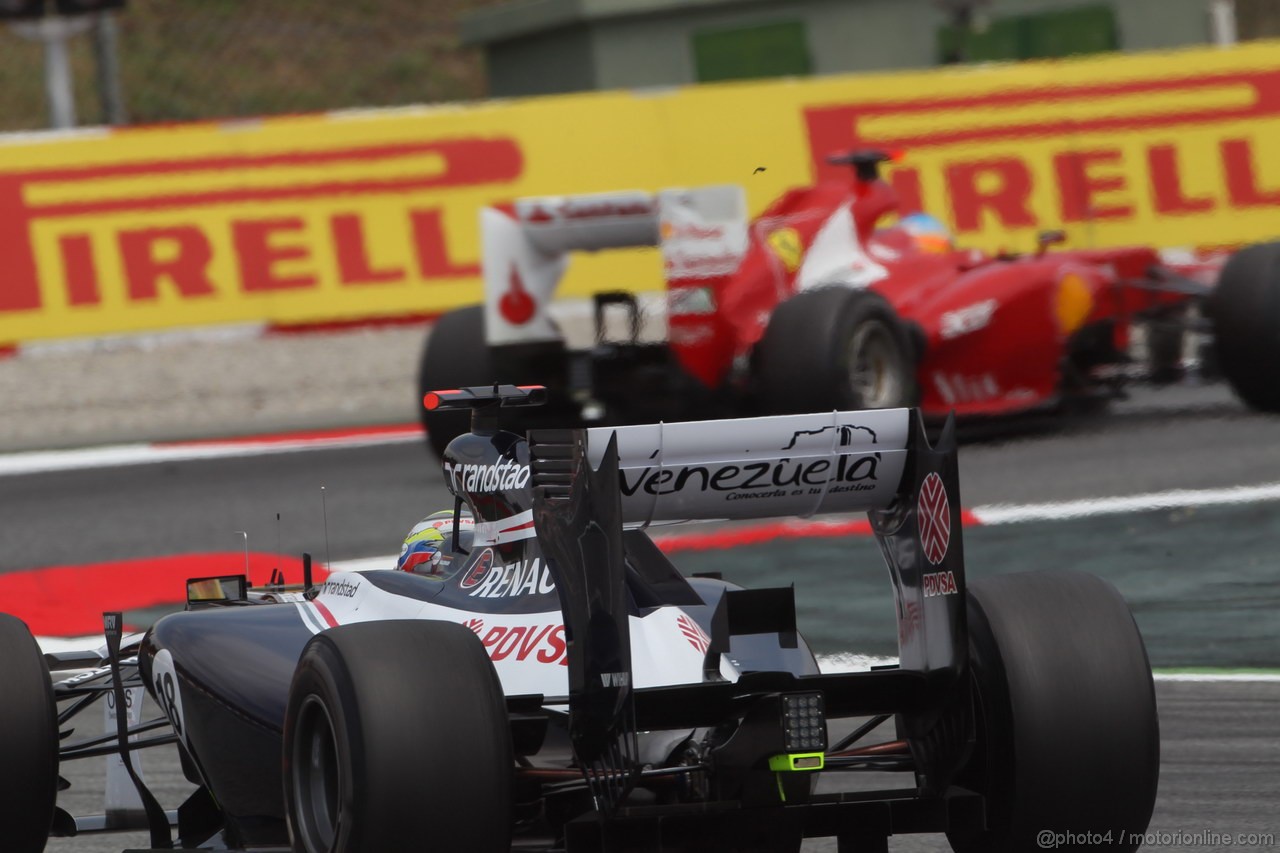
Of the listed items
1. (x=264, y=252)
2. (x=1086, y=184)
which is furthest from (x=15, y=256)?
(x=1086, y=184)

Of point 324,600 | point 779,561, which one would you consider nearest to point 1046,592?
point 324,600

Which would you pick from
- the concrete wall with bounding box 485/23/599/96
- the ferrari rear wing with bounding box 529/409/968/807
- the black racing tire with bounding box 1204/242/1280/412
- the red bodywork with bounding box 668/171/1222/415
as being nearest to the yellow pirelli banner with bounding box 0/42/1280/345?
the red bodywork with bounding box 668/171/1222/415

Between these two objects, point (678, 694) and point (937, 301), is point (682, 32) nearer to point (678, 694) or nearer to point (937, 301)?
point (937, 301)

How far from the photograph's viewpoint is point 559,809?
3986 mm

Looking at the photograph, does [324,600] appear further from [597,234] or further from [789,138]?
[789,138]

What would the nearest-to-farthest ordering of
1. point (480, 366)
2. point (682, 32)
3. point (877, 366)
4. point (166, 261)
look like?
point (877, 366) < point (480, 366) < point (166, 261) < point (682, 32)

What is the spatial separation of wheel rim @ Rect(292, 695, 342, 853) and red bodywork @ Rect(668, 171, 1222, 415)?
6.60 metres

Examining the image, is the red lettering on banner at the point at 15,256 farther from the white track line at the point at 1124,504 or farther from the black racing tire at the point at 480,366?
the white track line at the point at 1124,504

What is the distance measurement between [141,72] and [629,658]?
589 inches

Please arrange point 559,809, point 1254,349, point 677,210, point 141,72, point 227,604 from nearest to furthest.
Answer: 1. point 559,809
2. point 227,604
3. point 677,210
4. point 1254,349
5. point 141,72

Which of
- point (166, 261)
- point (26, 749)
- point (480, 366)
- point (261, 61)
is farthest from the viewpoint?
point (261, 61)

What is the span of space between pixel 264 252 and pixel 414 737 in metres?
9.41

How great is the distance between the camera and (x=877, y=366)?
33.5 ft

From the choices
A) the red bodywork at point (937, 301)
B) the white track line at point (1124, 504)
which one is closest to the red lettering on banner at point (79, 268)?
the red bodywork at point (937, 301)
